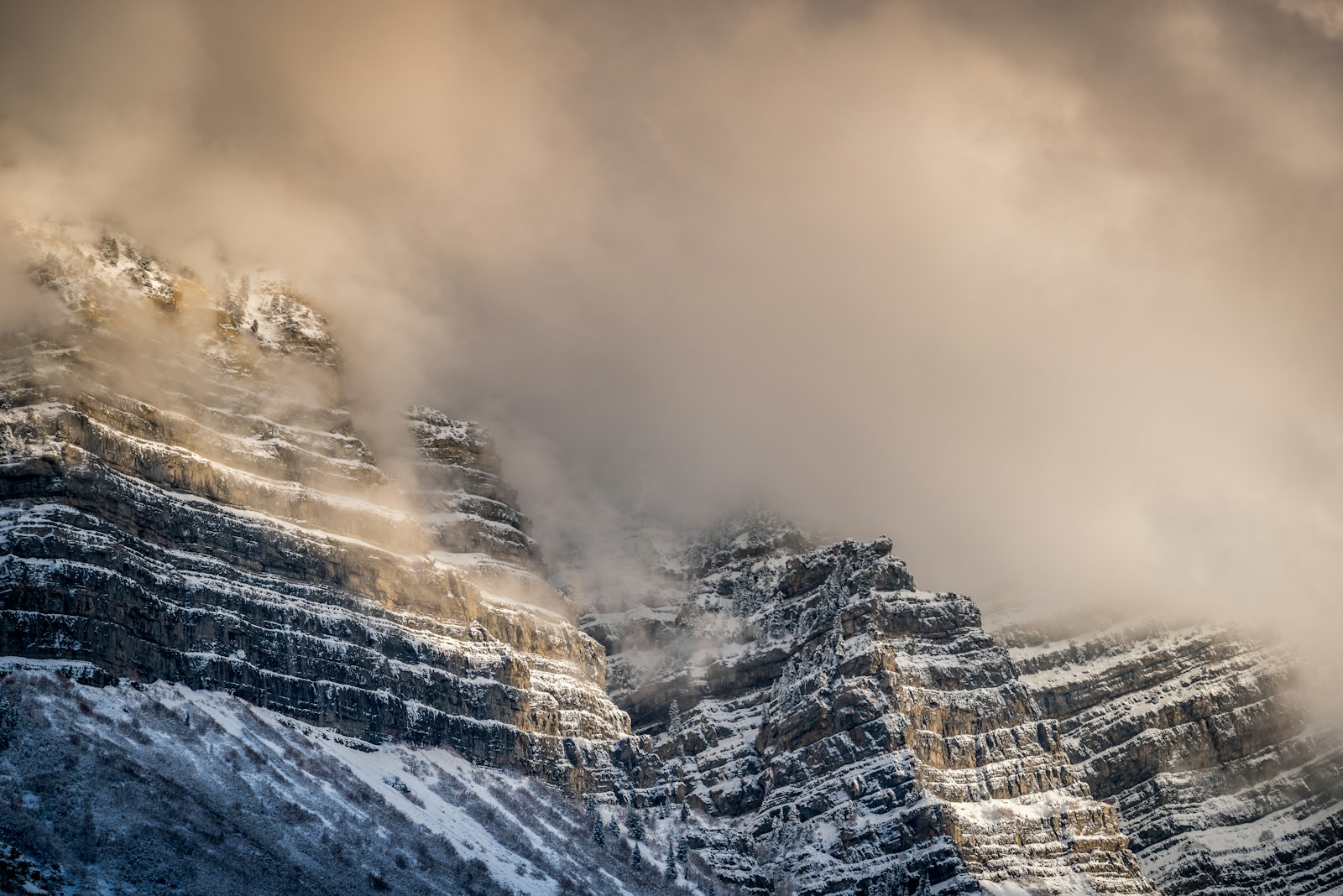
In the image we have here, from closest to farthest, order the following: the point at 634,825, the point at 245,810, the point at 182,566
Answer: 1. the point at 245,810
2. the point at 182,566
3. the point at 634,825

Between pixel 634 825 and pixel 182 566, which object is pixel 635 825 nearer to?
pixel 634 825

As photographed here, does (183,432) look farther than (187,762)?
Yes

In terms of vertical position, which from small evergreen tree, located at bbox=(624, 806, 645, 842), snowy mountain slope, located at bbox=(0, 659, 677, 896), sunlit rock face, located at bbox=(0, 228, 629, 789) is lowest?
snowy mountain slope, located at bbox=(0, 659, 677, 896)

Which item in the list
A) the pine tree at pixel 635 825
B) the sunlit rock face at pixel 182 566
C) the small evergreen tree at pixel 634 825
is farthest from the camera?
the pine tree at pixel 635 825

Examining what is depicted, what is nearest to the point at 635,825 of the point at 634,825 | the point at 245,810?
the point at 634,825

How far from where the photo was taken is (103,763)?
406ft

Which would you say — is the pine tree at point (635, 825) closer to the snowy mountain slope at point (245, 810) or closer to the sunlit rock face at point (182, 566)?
the sunlit rock face at point (182, 566)

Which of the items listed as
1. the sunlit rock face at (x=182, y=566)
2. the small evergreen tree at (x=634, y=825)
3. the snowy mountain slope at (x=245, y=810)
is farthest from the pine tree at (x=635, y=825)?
the snowy mountain slope at (x=245, y=810)

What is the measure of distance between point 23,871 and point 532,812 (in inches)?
3477

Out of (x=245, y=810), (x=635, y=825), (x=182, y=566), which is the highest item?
(x=182, y=566)

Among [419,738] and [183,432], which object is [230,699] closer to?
[419,738]

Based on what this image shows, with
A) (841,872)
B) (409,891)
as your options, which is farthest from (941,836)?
(409,891)

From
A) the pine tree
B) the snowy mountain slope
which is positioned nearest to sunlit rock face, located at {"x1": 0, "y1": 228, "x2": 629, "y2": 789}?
the snowy mountain slope

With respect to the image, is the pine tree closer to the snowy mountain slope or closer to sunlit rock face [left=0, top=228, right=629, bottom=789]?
sunlit rock face [left=0, top=228, right=629, bottom=789]
